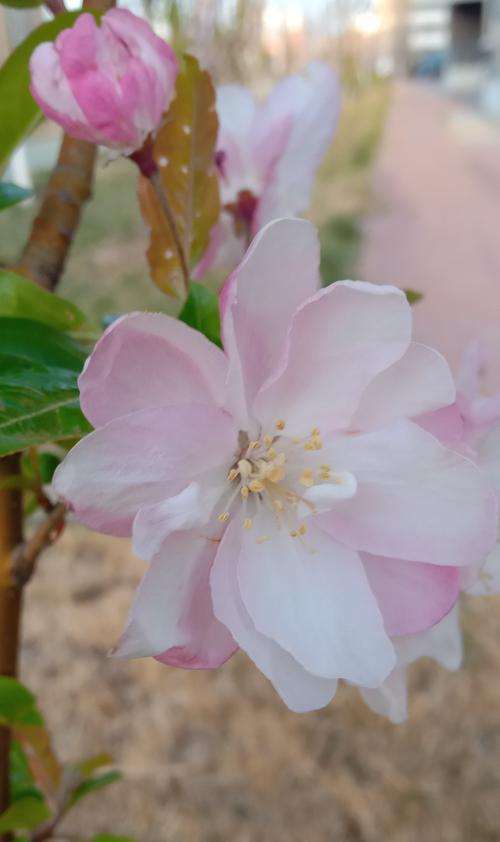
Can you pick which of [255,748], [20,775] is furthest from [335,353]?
[255,748]

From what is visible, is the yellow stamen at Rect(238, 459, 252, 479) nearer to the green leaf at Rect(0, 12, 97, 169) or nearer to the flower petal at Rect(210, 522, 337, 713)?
the flower petal at Rect(210, 522, 337, 713)

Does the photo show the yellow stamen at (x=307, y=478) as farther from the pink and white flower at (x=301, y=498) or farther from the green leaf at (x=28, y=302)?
the green leaf at (x=28, y=302)

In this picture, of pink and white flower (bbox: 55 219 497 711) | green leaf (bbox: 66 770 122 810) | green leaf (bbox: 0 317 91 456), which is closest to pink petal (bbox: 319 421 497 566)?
pink and white flower (bbox: 55 219 497 711)

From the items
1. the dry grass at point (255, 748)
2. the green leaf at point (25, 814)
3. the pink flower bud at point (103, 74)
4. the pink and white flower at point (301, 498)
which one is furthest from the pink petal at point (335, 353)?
the dry grass at point (255, 748)

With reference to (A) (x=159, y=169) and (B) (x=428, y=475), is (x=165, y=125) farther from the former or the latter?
(B) (x=428, y=475)

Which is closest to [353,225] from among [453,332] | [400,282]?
[400,282]
